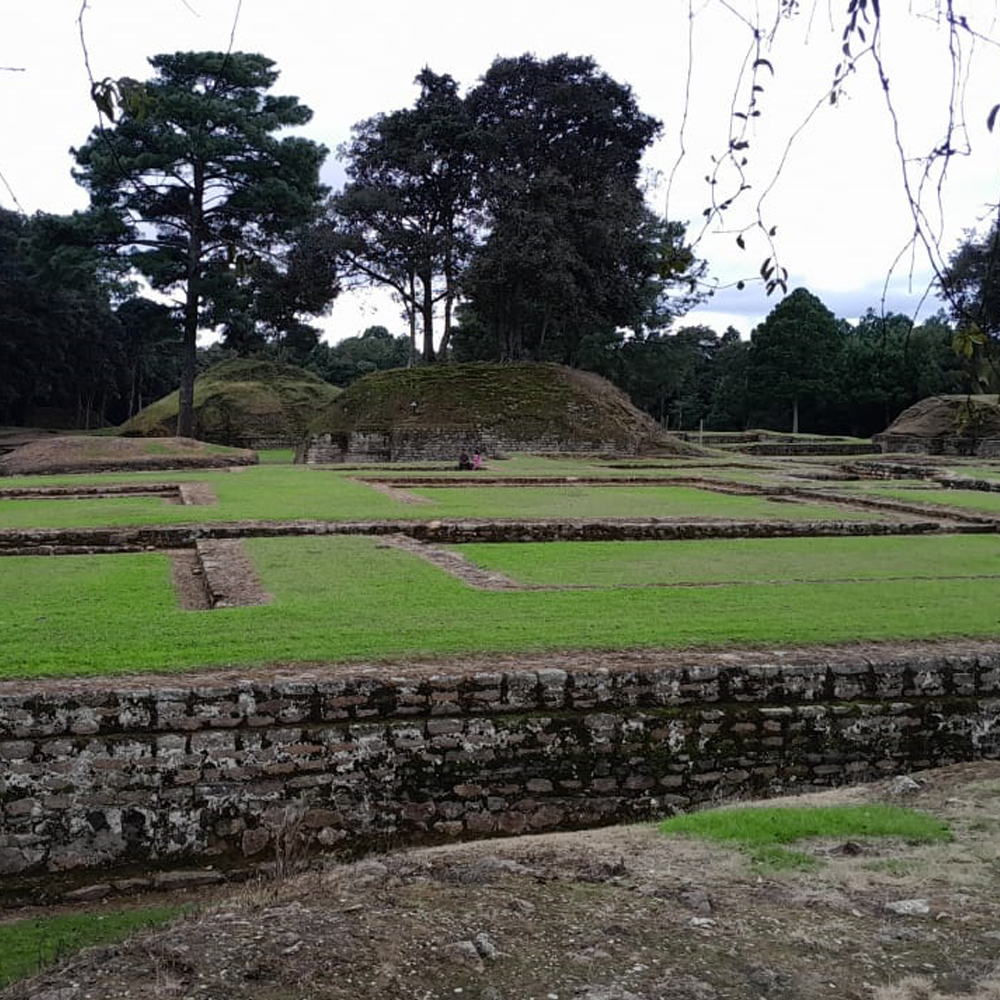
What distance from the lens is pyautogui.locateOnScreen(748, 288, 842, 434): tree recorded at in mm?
45844

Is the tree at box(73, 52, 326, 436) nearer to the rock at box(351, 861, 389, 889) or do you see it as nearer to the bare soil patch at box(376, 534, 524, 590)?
the bare soil patch at box(376, 534, 524, 590)

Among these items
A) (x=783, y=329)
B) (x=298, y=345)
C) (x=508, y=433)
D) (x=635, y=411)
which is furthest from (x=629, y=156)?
(x=783, y=329)

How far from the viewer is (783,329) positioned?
151 feet

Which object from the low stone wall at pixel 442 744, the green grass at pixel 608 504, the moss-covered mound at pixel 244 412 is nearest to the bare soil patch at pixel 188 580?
the low stone wall at pixel 442 744

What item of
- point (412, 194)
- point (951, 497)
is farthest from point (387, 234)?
point (951, 497)

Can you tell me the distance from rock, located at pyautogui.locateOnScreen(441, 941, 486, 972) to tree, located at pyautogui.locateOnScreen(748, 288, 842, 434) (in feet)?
149

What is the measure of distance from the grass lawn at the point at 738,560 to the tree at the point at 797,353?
36582 mm

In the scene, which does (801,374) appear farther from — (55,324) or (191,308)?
(55,324)

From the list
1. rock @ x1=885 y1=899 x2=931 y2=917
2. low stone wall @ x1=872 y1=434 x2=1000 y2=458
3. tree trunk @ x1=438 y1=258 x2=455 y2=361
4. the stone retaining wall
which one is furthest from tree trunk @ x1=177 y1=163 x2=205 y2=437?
rock @ x1=885 y1=899 x2=931 y2=917

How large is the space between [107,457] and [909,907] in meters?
21.5

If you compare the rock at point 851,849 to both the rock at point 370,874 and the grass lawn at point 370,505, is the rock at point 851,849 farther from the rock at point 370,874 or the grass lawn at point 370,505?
the grass lawn at point 370,505

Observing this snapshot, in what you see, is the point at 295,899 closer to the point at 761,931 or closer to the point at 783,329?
the point at 761,931

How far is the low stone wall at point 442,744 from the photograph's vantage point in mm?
4426

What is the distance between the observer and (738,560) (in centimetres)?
916
